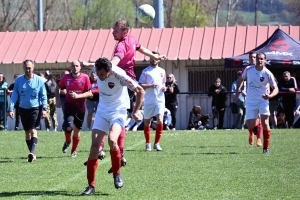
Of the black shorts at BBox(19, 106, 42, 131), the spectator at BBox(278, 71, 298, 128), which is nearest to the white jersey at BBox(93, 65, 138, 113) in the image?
the black shorts at BBox(19, 106, 42, 131)

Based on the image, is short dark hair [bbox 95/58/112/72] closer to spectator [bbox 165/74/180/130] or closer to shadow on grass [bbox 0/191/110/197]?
shadow on grass [bbox 0/191/110/197]

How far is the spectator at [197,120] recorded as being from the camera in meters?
26.3

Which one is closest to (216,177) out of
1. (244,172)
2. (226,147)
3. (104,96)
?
(244,172)

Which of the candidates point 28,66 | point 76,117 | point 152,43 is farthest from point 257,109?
point 152,43

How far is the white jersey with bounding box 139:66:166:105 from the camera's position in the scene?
53.5 feet

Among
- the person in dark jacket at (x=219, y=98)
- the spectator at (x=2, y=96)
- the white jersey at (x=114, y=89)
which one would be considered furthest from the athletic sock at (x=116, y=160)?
the spectator at (x=2, y=96)

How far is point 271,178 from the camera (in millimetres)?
11273

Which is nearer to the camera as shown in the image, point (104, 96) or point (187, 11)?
point (104, 96)

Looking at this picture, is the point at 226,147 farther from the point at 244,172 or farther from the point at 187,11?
the point at 187,11

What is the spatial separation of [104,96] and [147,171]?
2578mm

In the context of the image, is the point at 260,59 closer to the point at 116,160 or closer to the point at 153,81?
the point at 153,81

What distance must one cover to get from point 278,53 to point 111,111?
53.3ft

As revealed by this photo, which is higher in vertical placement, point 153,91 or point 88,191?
point 153,91

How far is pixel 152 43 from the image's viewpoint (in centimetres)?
2822
